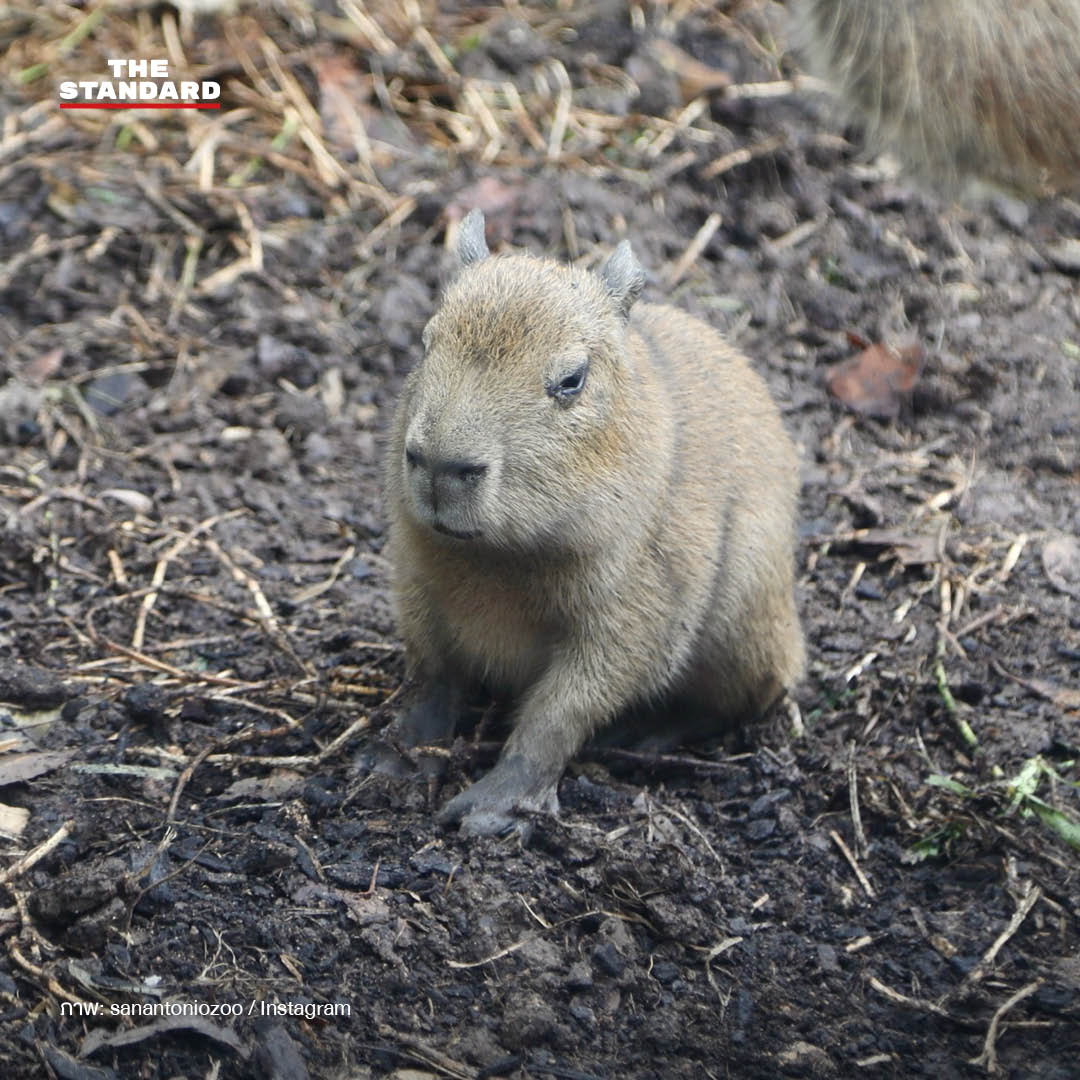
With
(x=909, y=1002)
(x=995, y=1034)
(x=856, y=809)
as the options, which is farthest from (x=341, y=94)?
(x=995, y=1034)

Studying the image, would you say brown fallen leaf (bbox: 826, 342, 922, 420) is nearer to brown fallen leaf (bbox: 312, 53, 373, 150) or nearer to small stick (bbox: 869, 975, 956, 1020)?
brown fallen leaf (bbox: 312, 53, 373, 150)

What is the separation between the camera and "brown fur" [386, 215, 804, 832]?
14.0 feet

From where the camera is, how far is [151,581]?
19.2 ft

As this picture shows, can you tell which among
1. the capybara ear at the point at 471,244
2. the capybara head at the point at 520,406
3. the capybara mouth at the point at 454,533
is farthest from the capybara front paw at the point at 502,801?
the capybara ear at the point at 471,244

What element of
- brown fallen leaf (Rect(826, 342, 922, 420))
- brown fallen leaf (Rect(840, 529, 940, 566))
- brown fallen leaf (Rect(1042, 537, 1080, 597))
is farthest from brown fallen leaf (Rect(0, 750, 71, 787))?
brown fallen leaf (Rect(826, 342, 922, 420))

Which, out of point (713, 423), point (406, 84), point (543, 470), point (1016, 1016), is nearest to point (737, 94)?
point (406, 84)

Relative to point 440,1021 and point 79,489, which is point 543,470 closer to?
point 440,1021

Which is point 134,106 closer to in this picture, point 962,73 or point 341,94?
point 341,94

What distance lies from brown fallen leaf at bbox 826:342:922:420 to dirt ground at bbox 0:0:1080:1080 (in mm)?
20

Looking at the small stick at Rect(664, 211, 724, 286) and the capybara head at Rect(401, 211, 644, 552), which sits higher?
the capybara head at Rect(401, 211, 644, 552)

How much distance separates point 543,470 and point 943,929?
1.68m

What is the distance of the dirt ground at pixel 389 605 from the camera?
395 centimetres

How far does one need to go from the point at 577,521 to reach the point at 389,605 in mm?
1623

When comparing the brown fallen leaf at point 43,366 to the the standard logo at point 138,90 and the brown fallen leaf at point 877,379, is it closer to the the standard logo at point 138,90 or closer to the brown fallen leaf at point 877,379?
the the standard logo at point 138,90
